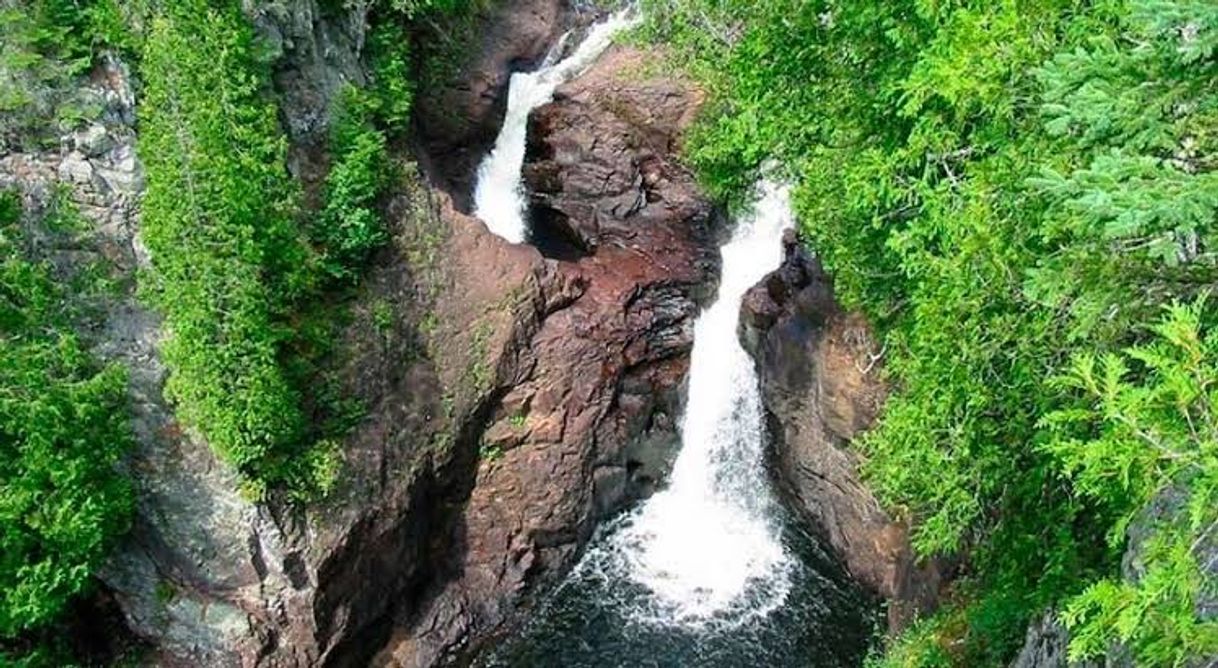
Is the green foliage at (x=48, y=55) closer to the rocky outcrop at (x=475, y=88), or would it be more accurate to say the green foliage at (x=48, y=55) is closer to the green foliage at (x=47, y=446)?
the green foliage at (x=47, y=446)

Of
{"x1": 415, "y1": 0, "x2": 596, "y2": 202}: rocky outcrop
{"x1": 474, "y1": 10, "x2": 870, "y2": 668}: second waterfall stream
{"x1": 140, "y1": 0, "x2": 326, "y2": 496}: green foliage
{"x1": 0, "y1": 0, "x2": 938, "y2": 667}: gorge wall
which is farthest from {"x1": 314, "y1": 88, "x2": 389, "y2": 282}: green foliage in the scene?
{"x1": 474, "y1": 10, "x2": 870, "y2": 668}: second waterfall stream

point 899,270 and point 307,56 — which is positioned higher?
point 307,56

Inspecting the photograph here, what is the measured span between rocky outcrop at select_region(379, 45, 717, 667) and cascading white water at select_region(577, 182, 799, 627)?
Answer: 499mm

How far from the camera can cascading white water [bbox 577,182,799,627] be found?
19234 mm

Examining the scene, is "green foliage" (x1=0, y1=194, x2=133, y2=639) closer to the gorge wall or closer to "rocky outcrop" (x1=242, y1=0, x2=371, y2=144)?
the gorge wall

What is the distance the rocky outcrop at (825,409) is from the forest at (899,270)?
1.74m

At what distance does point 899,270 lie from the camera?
11766 mm

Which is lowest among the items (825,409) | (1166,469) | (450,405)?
(1166,469)

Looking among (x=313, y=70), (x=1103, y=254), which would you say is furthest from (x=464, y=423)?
(x=1103, y=254)

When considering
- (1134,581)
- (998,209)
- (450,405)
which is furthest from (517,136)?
(1134,581)

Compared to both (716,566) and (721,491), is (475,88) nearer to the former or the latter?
(721,491)

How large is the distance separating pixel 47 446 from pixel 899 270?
1189cm

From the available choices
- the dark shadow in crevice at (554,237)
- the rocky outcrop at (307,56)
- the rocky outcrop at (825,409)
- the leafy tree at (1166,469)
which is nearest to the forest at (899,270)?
the leafy tree at (1166,469)

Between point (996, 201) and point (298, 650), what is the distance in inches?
535
